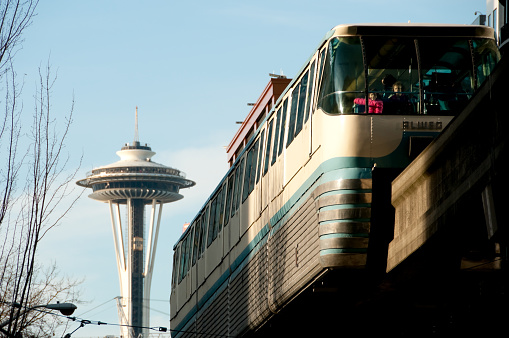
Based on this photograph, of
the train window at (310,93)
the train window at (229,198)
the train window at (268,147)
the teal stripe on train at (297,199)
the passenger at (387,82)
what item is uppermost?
the train window at (229,198)

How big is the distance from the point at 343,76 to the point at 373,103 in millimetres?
574

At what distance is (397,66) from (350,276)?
3103 millimetres

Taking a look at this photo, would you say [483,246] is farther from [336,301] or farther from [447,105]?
[336,301]

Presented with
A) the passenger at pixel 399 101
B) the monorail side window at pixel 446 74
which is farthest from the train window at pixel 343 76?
the monorail side window at pixel 446 74

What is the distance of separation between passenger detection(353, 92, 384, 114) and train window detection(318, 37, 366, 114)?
0.08m

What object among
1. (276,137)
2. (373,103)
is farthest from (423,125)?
(276,137)

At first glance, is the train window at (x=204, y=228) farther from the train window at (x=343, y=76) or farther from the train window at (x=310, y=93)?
the train window at (x=343, y=76)

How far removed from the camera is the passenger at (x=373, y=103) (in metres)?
16.2

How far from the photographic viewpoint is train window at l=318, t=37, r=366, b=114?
16.2 meters

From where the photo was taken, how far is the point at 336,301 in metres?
19.2

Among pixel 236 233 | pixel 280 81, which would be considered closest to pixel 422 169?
pixel 236 233

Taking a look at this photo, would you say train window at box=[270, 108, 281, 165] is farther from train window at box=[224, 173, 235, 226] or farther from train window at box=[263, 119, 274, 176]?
train window at box=[224, 173, 235, 226]

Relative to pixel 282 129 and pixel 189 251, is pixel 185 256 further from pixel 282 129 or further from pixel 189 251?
pixel 282 129

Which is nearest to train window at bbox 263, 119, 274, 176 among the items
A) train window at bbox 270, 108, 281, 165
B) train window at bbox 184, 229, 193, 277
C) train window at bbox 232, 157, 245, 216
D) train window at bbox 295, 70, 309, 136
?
train window at bbox 270, 108, 281, 165
